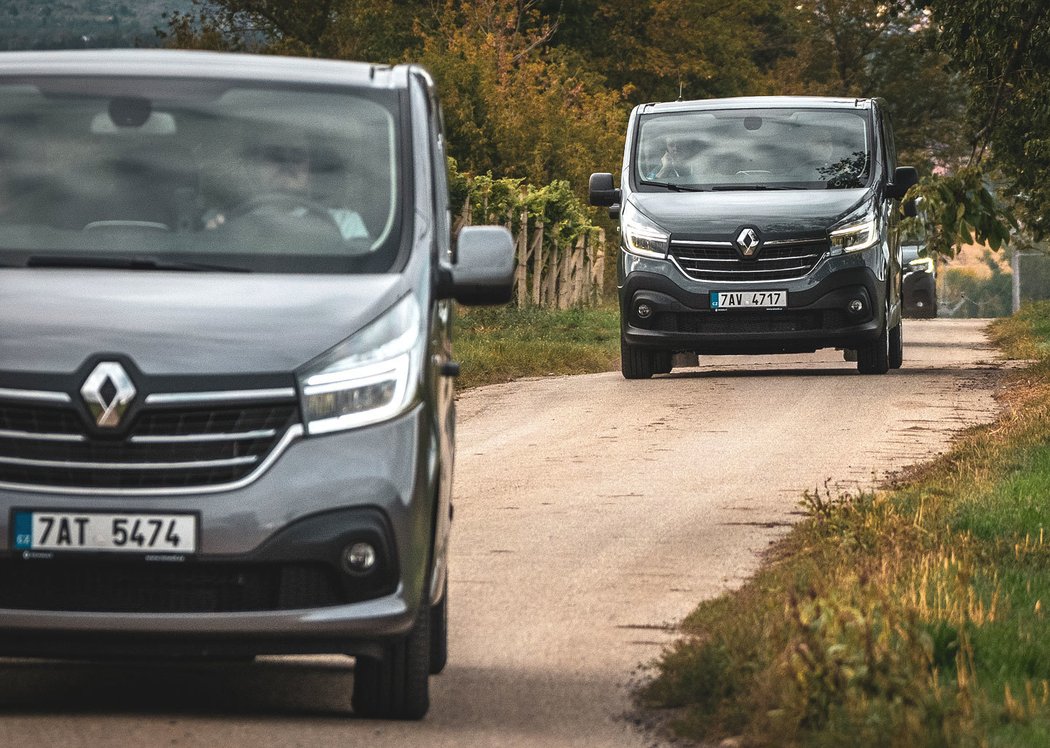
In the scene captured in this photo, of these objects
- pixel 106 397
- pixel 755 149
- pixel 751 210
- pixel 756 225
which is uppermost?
pixel 755 149

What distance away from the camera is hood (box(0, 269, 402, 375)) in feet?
19.0

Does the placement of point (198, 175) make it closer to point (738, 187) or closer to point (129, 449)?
point (129, 449)

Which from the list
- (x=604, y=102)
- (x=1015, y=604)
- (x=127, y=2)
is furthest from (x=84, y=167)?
(x=127, y=2)

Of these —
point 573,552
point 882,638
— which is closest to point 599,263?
point 573,552

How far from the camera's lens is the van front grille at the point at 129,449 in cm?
571

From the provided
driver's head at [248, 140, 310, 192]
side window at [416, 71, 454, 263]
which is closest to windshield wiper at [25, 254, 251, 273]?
driver's head at [248, 140, 310, 192]

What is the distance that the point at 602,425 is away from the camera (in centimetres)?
1520

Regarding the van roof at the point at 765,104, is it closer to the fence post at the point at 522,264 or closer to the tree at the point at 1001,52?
the tree at the point at 1001,52

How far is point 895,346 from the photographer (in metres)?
20.5

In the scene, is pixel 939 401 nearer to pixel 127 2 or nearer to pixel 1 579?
pixel 1 579

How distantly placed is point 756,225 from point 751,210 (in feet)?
0.60

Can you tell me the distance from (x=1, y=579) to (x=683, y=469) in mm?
7195

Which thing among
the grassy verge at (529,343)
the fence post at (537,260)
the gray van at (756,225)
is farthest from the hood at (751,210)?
the fence post at (537,260)

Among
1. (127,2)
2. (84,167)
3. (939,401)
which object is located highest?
(127,2)
